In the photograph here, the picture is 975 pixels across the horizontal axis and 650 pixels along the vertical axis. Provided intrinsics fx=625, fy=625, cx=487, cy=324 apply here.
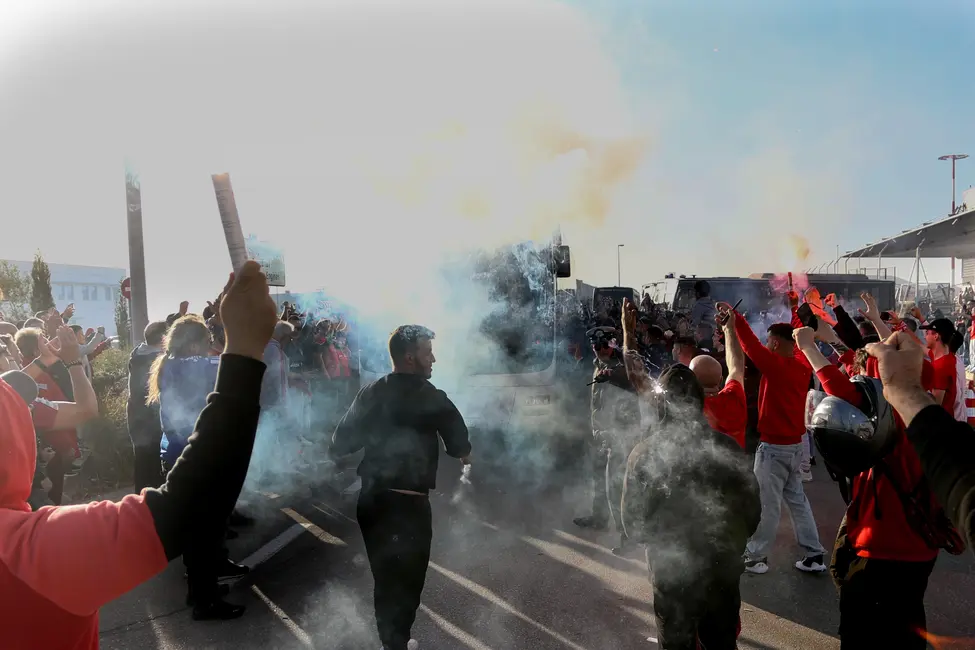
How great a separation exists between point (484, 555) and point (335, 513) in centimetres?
178

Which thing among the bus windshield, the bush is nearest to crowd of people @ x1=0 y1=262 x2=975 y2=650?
the bush

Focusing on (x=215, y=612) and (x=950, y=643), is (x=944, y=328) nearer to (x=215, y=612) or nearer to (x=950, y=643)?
(x=950, y=643)

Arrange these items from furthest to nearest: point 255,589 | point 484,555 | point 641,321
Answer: point 641,321 < point 484,555 < point 255,589

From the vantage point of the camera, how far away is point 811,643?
358cm

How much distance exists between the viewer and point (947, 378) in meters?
4.89

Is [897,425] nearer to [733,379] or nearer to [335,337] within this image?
[733,379]

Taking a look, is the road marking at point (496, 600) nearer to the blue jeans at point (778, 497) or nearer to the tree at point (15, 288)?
the blue jeans at point (778, 497)

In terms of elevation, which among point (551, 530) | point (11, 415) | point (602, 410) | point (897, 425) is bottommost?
point (551, 530)

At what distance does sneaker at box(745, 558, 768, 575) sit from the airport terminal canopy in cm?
1601

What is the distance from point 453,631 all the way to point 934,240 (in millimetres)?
24372

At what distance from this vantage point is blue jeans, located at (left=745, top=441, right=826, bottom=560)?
4.61 metres

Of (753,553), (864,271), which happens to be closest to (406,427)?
(753,553)

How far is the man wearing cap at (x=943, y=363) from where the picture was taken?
15.6ft

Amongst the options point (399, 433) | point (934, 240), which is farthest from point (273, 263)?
point (934, 240)
